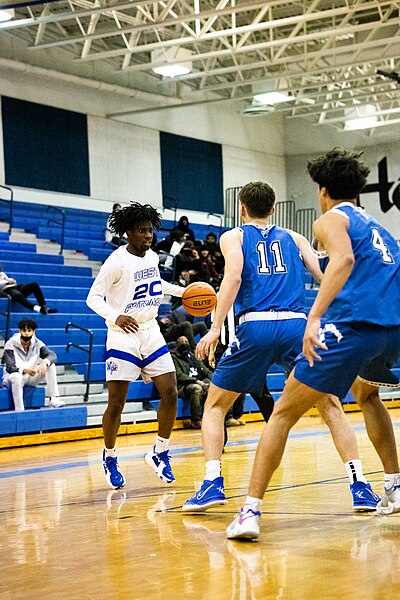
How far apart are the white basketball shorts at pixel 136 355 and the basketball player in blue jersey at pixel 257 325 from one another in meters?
1.33

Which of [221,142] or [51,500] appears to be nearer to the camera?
[51,500]

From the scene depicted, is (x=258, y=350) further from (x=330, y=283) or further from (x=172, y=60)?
(x=172, y=60)

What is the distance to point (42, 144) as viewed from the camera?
69.1 feet

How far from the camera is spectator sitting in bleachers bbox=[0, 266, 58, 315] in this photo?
1420 cm

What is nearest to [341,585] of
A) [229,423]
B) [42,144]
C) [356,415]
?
[229,423]

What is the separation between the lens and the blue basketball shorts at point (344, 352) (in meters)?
4.13

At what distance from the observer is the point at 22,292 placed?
47.6ft

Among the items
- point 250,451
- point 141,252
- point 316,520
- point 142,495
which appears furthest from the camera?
point 250,451

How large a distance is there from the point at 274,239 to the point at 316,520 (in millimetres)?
1478

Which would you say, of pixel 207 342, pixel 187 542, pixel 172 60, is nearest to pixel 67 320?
pixel 172 60

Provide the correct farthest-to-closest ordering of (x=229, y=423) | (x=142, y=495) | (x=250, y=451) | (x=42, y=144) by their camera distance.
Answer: (x=42, y=144)
(x=229, y=423)
(x=250, y=451)
(x=142, y=495)

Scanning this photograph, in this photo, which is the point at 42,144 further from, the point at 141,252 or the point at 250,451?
the point at 141,252

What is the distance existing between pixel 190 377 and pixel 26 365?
207 centimetres

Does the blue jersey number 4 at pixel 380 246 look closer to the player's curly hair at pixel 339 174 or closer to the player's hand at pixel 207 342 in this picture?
the player's curly hair at pixel 339 174
